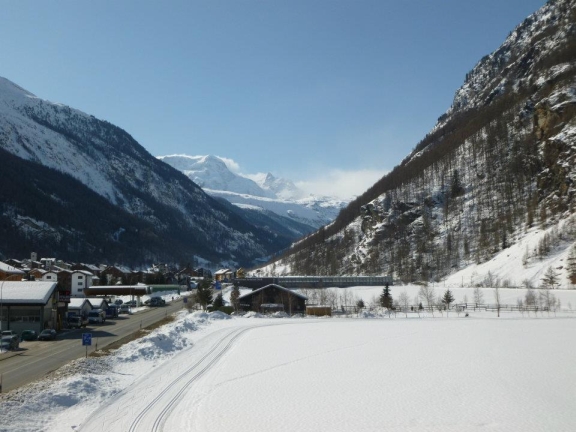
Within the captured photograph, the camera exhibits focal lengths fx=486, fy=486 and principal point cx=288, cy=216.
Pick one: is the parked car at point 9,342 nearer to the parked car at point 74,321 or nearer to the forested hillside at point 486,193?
the parked car at point 74,321

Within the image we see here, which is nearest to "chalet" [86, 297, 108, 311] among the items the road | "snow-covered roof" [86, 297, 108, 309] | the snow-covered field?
"snow-covered roof" [86, 297, 108, 309]

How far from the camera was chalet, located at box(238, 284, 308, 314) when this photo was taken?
91.0 metres

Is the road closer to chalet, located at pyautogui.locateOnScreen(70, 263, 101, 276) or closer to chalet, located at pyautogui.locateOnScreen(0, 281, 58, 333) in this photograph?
chalet, located at pyautogui.locateOnScreen(0, 281, 58, 333)

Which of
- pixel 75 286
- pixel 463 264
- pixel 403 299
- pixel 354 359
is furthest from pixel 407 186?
pixel 354 359

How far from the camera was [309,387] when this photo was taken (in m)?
28.2

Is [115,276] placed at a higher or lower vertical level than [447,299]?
higher

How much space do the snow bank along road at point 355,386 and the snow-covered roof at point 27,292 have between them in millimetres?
20829

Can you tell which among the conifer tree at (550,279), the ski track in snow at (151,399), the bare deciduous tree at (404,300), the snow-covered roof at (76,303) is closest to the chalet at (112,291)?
the snow-covered roof at (76,303)

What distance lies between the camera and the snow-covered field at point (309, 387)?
2106 centimetres

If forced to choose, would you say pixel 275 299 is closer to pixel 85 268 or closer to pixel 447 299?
pixel 447 299

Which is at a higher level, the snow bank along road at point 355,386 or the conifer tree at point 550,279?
the conifer tree at point 550,279

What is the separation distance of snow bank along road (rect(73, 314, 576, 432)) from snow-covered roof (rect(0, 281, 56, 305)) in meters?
20.8

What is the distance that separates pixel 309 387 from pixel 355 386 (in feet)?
9.42

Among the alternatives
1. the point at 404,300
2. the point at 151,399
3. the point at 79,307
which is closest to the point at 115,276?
the point at 79,307
